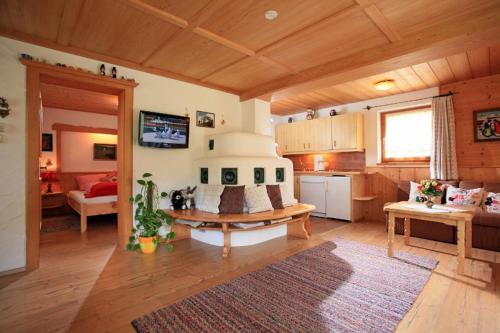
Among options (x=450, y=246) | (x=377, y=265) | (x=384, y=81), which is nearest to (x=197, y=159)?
(x=377, y=265)

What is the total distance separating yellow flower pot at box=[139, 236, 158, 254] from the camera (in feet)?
10.1

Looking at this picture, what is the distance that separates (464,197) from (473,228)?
45cm

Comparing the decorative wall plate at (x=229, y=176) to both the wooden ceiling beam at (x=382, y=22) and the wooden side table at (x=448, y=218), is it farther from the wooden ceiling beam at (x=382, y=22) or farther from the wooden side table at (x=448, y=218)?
the wooden ceiling beam at (x=382, y=22)

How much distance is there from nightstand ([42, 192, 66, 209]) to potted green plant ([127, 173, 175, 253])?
11.4 feet

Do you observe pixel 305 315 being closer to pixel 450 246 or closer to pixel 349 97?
pixel 450 246

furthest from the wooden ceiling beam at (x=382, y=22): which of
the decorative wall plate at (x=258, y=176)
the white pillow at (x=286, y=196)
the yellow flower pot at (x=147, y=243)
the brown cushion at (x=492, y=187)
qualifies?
the yellow flower pot at (x=147, y=243)

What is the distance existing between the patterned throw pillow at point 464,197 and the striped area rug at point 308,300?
1.27 meters

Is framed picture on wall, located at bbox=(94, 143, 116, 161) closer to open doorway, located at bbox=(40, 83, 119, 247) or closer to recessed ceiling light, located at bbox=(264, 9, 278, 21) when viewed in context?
open doorway, located at bbox=(40, 83, 119, 247)

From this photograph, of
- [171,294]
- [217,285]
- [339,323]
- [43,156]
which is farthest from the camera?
[43,156]

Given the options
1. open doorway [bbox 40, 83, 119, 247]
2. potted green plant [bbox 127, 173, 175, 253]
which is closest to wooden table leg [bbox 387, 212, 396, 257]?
potted green plant [bbox 127, 173, 175, 253]

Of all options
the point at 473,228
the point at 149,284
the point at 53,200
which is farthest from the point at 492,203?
the point at 53,200

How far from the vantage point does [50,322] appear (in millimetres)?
1746

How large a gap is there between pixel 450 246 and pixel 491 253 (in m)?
0.40

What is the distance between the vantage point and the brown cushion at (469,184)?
12.1ft
